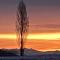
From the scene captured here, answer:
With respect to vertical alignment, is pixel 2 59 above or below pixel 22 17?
below

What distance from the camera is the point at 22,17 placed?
188 feet

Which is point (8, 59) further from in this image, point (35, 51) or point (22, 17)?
point (35, 51)

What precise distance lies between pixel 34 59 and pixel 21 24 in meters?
6.16

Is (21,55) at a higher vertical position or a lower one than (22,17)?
lower

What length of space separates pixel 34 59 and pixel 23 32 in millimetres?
5106

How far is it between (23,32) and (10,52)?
12775mm

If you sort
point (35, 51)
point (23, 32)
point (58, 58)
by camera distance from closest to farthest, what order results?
point (58, 58) → point (23, 32) → point (35, 51)

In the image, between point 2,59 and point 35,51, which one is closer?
point 2,59

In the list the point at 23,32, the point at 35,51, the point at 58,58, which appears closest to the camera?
the point at 58,58

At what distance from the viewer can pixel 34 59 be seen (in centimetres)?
5250

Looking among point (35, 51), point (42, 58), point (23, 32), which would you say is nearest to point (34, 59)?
point (42, 58)

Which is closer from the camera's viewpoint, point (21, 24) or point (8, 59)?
point (8, 59)

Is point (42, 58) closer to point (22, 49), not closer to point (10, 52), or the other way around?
point (22, 49)

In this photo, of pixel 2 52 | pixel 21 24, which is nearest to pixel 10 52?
pixel 2 52
